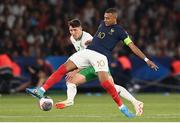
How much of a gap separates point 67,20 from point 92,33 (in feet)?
4.75

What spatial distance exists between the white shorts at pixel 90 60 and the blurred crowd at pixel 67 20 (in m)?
10.8

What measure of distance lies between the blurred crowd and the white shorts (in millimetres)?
10795

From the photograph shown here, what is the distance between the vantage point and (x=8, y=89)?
25.6 m

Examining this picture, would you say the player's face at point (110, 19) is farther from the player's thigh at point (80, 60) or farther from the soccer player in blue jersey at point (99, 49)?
the player's thigh at point (80, 60)

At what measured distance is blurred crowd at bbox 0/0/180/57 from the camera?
26.9 meters

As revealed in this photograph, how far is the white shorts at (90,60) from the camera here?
14.9 metres

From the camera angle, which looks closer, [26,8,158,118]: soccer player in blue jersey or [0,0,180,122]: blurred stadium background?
[26,8,158,118]: soccer player in blue jersey

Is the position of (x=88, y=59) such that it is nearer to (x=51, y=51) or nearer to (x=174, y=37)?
(x=51, y=51)

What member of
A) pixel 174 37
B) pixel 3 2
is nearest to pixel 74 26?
pixel 3 2

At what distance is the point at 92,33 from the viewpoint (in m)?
27.5

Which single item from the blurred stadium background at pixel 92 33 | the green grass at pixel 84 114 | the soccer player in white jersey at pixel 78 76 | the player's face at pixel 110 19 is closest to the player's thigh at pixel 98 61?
the soccer player in white jersey at pixel 78 76

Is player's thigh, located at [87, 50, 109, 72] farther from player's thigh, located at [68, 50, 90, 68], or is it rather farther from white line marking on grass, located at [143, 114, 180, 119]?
white line marking on grass, located at [143, 114, 180, 119]

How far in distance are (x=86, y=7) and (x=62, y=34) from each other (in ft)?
6.87

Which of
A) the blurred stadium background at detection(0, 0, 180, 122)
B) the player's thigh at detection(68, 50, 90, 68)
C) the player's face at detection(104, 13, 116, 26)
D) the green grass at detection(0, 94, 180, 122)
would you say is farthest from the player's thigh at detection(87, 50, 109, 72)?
the blurred stadium background at detection(0, 0, 180, 122)
